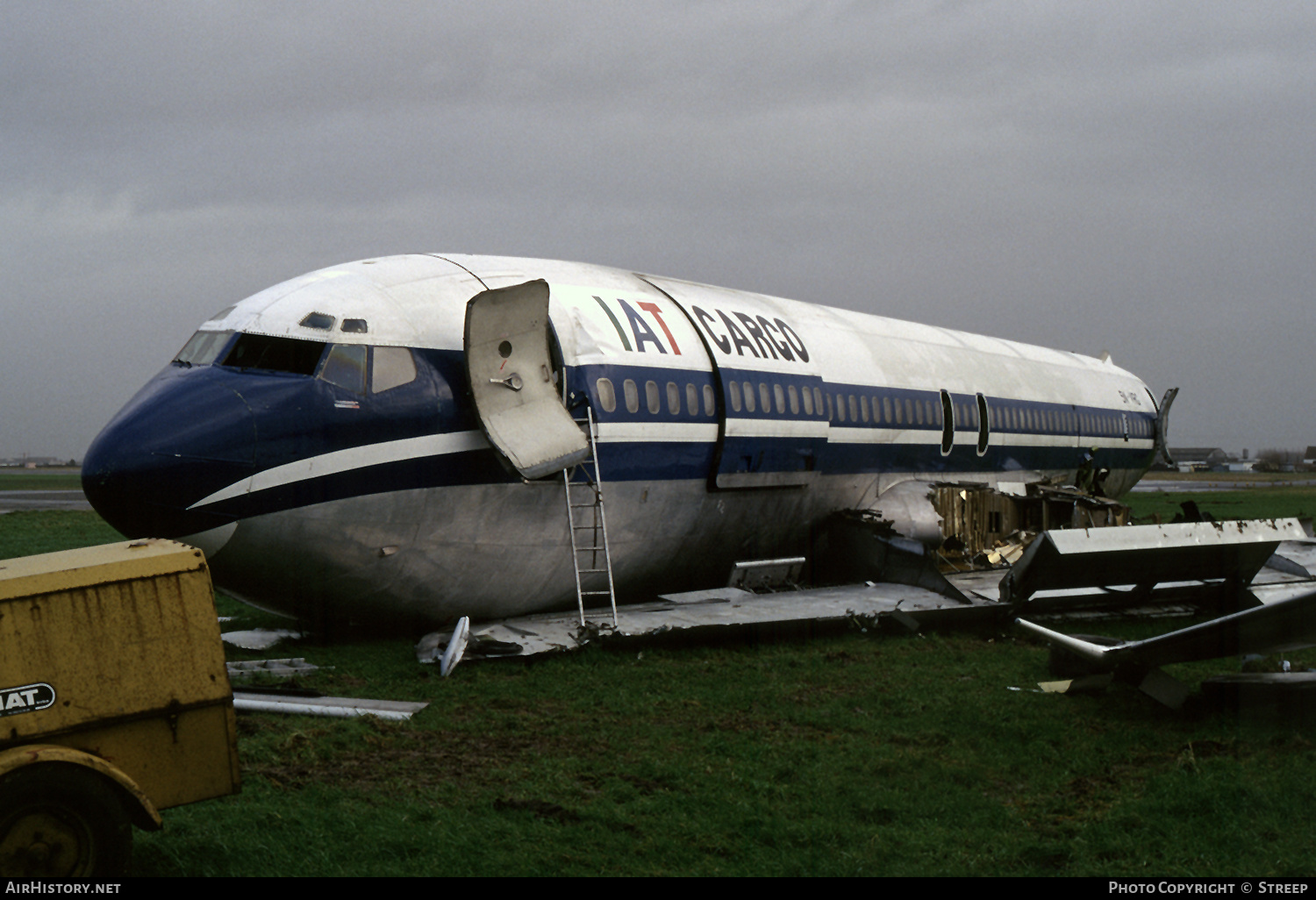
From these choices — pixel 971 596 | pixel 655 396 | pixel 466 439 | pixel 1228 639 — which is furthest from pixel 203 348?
pixel 1228 639

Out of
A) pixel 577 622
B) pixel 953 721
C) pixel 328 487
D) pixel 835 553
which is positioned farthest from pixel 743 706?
pixel 835 553

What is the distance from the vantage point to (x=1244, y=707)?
874 centimetres

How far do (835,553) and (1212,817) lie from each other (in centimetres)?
967

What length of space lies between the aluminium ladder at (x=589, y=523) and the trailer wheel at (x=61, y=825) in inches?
271

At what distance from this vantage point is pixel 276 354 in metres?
10.7

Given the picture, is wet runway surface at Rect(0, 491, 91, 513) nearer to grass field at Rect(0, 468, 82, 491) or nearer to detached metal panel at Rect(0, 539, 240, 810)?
grass field at Rect(0, 468, 82, 491)

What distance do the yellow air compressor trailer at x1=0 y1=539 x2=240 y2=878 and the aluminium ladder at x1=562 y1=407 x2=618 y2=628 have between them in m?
6.29

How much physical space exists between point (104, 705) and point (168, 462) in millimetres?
5003

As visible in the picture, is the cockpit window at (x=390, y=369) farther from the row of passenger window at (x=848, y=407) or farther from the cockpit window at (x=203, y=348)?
the row of passenger window at (x=848, y=407)

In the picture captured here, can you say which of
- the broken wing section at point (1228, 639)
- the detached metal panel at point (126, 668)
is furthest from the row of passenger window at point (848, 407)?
the detached metal panel at point (126, 668)

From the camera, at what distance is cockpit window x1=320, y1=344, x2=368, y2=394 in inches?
416

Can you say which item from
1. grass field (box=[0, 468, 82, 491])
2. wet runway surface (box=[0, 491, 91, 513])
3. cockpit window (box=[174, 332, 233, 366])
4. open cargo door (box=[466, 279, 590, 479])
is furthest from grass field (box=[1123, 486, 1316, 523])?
grass field (box=[0, 468, 82, 491])

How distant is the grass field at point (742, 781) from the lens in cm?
579
